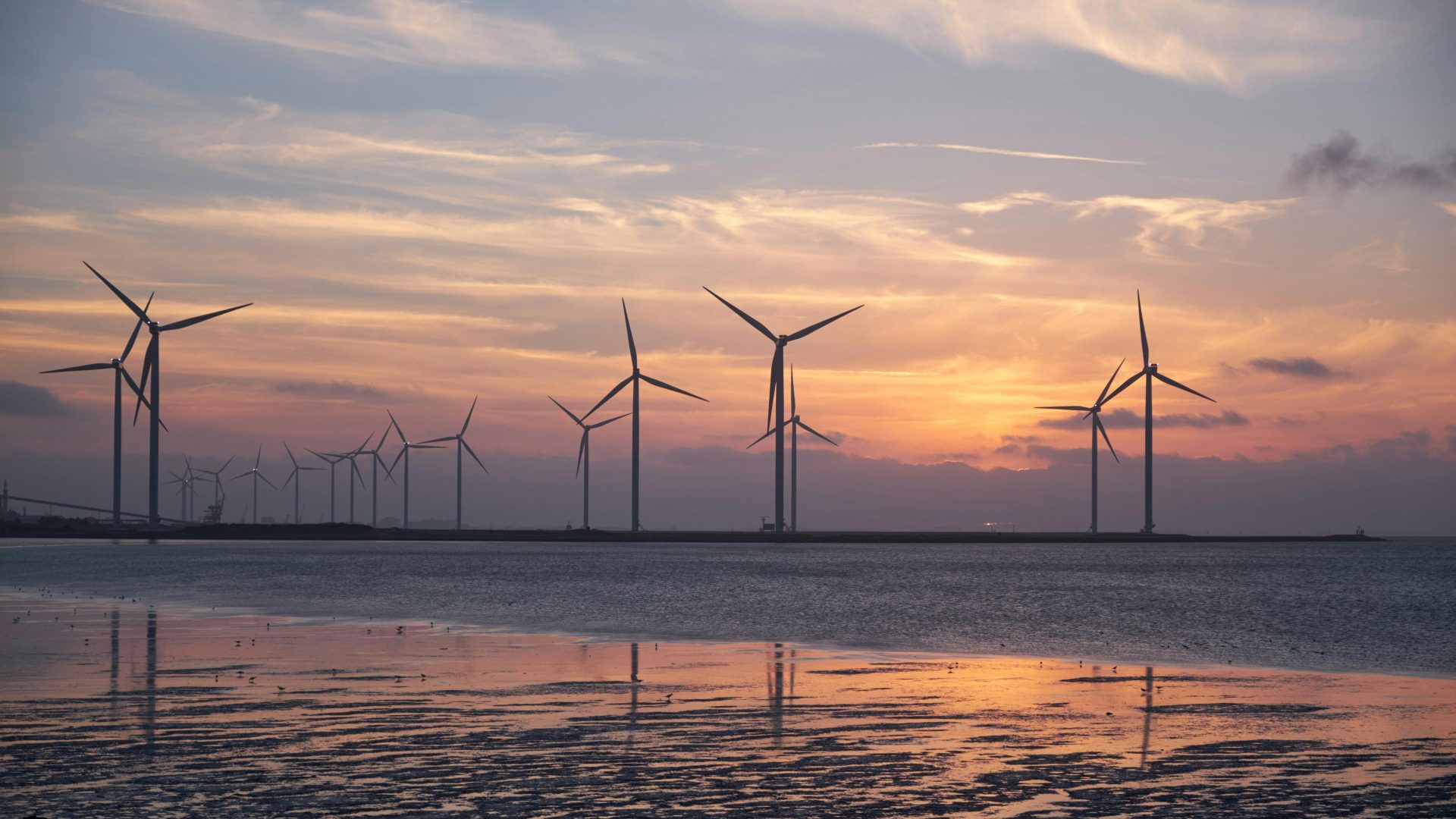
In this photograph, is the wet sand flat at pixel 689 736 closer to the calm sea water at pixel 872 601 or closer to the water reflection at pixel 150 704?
the water reflection at pixel 150 704

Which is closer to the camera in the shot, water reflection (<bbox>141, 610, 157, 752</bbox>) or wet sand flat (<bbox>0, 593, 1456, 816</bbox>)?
wet sand flat (<bbox>0, 593, 1456, 816</bbox>)

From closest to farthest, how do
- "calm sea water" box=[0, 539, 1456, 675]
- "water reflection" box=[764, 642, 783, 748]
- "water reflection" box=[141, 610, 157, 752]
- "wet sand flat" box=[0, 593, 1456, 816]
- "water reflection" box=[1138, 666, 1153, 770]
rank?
"wet sand flat" box=[0, 593, 1456, 816]
"water reflection" box=[1138, 666, 1153, 770]
"water reflection" box=[141, 610, 157, 752]
"water reflection" box=[764, 642, 783, 748]
"calm sea water" box=[0, 539, 1456, 675]

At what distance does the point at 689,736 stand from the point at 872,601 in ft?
196

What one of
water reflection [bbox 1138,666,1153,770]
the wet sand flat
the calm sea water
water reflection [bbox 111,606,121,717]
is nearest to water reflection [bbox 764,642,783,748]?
the wet sand flat

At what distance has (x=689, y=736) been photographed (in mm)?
22406

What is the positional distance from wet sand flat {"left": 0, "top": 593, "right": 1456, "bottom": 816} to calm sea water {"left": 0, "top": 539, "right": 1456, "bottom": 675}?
12.8m

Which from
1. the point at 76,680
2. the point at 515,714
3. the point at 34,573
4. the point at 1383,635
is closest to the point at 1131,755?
the point at 515,714

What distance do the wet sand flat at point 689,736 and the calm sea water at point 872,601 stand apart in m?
12.8

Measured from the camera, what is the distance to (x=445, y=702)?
1051 inches

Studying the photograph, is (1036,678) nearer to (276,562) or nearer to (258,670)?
(258,670)

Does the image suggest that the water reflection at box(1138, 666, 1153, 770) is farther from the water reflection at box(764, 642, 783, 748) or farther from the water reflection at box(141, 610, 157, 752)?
the water reflection at box(141, 610, 157, 752)

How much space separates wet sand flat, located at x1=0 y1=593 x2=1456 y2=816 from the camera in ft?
55.4

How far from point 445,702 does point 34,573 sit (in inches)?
3296

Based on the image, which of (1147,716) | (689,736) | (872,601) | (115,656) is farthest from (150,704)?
(872,601)
